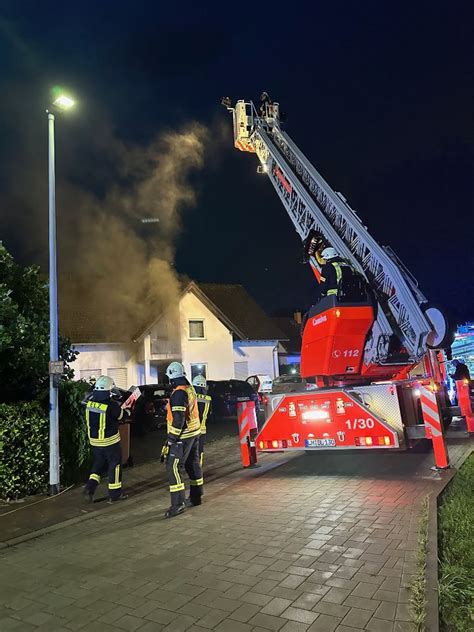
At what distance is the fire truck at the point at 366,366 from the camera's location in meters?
6.43

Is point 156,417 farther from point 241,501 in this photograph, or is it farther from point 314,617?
point 314,617

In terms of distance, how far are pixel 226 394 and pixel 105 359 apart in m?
7.13

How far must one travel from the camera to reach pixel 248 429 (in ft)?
25.8

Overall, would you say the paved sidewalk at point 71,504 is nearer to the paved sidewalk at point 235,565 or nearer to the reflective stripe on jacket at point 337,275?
the paved sidewalk at point 235,565

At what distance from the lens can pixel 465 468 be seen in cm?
673

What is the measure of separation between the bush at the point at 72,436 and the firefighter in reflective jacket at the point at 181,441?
230 centimetres

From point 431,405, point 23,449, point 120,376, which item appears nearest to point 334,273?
point 431,405

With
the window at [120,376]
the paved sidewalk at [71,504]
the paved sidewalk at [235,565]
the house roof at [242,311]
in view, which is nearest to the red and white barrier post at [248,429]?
the paved sidewalk at [71,504]

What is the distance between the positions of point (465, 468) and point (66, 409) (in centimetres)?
618

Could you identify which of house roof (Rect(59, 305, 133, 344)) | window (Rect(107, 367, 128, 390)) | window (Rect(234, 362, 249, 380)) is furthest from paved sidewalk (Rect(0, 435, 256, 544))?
window (Rect(234, 362, 249, 380))

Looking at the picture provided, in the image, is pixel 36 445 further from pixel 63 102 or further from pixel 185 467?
pixel 63 102

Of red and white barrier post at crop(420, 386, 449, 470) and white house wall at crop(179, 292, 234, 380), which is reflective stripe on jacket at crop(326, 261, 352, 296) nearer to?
red and white barrier post at crop(420, 386, 449, 470)

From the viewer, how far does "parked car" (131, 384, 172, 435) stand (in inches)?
493

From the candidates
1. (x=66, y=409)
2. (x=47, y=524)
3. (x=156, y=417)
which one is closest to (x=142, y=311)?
(x=156, y=417)
